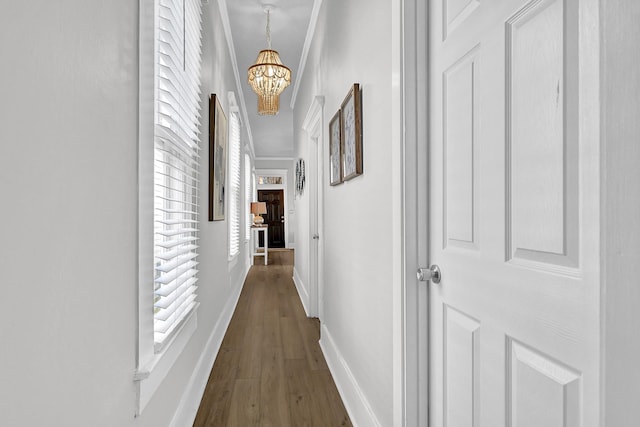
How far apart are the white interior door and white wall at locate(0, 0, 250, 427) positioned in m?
0.95

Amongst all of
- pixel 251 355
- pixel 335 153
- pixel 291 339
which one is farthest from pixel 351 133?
pixel 291 339

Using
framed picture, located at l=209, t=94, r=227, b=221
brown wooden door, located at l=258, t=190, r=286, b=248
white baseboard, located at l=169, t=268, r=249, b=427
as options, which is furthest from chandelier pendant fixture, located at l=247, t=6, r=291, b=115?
brown wooden door, located at l=258, t=190, r=286, b=248

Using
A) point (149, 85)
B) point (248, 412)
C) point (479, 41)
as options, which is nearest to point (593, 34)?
point (479, 41)

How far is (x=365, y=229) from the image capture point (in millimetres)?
1882

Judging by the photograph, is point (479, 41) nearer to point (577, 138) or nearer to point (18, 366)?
point (577, 138)

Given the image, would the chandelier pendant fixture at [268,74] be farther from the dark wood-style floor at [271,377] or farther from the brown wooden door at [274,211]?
the brown wooden door at [274,211]

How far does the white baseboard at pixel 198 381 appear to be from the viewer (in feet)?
5.86

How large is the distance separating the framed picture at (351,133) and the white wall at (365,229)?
0.05m

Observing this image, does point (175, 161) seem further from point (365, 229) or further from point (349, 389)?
point (349, 389)

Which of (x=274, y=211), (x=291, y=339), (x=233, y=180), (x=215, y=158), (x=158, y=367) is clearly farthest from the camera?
(x=274, y=211)

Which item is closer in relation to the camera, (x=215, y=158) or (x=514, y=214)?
(x=514, y=214)

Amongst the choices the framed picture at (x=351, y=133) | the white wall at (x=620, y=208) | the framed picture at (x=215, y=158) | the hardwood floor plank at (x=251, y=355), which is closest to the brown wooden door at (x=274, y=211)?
the hardwood floor plank at (x=251, y=355)

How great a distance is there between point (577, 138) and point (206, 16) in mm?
2501

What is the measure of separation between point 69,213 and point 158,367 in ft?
2.67
